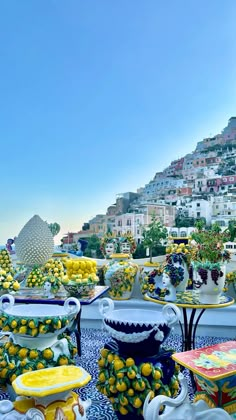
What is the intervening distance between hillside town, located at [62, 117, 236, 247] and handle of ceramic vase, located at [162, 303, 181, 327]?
2.77 meters

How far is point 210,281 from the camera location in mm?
2135

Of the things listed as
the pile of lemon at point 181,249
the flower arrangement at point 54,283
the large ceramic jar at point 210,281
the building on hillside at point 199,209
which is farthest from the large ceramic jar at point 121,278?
the large ceramic jar at point 210,281

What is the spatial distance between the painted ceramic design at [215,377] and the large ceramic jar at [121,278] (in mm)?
2514

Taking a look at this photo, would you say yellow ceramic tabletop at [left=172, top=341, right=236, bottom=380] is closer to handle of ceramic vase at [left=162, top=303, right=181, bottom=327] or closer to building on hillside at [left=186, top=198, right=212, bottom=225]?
handle of ceramic vase at [left=162, top=303, right=181, bottom=327]

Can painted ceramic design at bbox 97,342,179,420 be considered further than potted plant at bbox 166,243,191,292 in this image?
No

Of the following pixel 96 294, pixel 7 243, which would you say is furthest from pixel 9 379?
pixel 7 243

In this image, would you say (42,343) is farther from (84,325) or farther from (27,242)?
(84,325)

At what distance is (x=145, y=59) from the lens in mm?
4914

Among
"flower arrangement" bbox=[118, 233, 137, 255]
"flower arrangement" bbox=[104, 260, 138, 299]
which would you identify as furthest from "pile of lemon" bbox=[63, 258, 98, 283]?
"flower arrangement" bbox=[118, 233, 137, 255]

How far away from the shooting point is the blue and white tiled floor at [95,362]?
1935mm

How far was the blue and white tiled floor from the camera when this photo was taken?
1.94m

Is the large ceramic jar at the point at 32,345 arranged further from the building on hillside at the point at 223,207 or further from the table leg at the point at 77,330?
the building on hillside at the point at 223,207

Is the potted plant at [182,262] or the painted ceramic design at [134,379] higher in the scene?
the potted plant at [182,262]

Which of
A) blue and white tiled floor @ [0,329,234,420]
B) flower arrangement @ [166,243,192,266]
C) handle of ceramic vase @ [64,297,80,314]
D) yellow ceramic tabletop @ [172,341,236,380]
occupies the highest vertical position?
flower arrangement @ [166,243,192,266]
